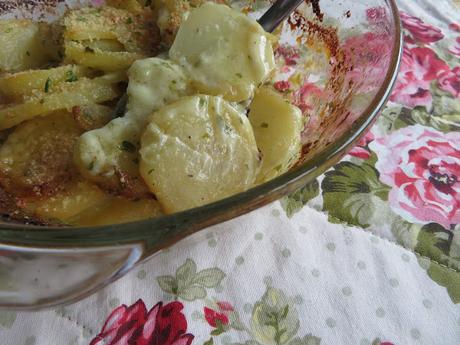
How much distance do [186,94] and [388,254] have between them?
406 millimetres

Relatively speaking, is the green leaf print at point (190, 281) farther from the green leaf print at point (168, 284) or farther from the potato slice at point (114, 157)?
the potato slice at point (114, 157)

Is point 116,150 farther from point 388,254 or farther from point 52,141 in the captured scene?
point 388,254

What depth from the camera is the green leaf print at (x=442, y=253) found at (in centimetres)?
77

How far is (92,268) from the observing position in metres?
0.51

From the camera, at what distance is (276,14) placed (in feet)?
2.98

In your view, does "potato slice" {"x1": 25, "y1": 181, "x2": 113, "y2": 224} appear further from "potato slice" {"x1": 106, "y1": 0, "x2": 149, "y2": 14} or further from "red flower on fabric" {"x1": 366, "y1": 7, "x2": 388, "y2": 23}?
"red flower on fabric" {"x1": 366, "y1": 7, "x2": 388, "y2": 23}

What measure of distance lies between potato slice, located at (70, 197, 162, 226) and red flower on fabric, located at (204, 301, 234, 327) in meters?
0.16

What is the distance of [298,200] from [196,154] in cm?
29

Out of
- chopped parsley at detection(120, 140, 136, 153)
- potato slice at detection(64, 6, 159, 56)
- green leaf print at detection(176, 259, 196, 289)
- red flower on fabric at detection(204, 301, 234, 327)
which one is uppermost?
potato slice at detection(64, 6, 159, 56)

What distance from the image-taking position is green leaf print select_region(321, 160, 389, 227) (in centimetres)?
86

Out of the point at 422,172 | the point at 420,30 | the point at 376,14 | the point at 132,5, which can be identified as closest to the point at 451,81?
the point at 420,30

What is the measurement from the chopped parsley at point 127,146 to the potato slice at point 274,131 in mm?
173

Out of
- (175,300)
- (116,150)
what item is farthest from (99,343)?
(116,150)

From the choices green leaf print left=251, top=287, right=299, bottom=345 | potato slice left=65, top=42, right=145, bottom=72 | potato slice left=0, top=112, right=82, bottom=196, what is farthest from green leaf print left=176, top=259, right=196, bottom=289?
potato slice left=65, top=42, right=145, bottom=72
